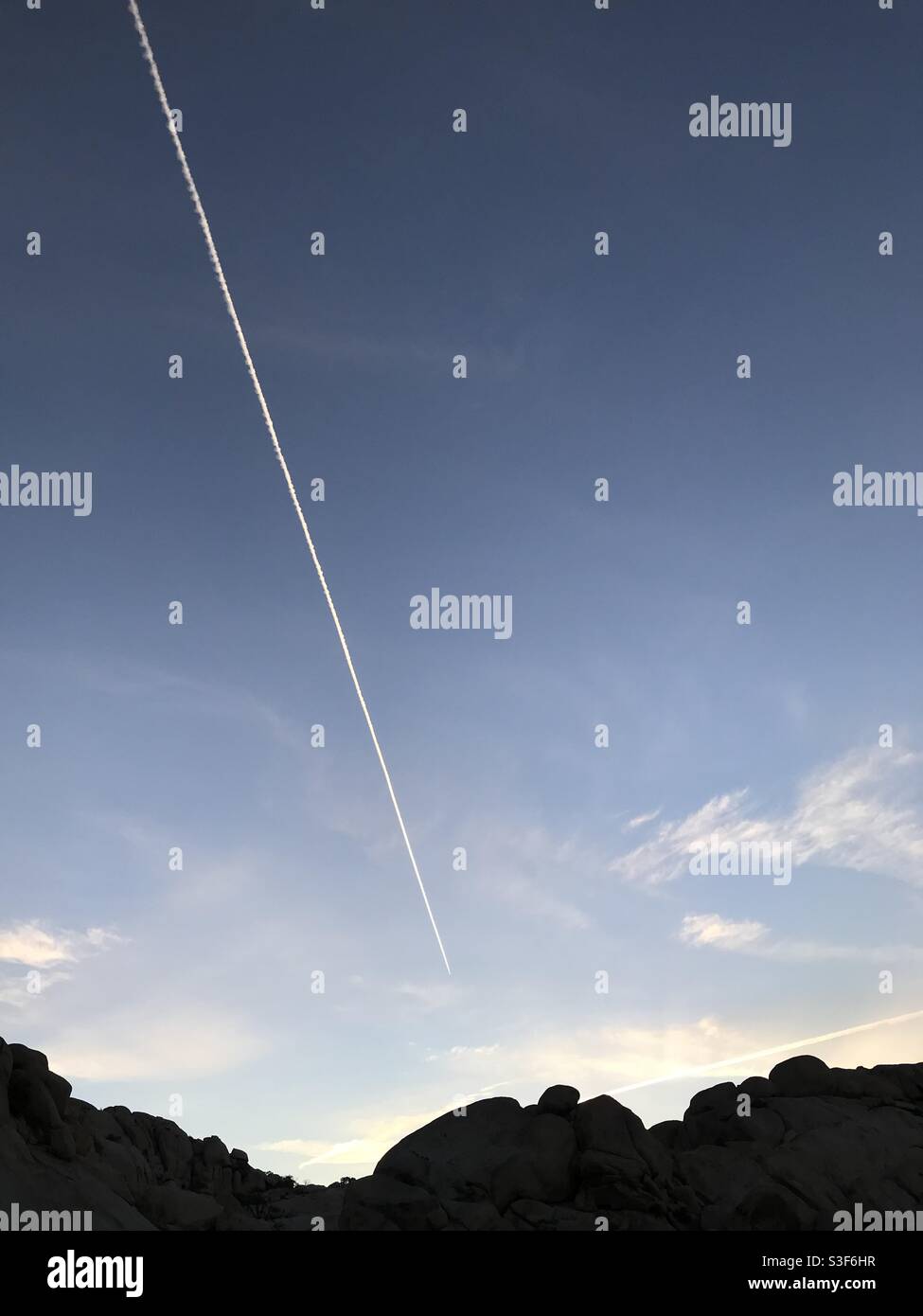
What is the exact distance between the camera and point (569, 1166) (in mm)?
57062

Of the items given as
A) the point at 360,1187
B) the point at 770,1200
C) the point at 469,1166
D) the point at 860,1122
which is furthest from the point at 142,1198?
the point at 860,1122

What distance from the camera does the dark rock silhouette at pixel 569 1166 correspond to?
53844 mm

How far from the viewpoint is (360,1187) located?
56.3 meters

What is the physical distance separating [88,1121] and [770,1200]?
1572 inches

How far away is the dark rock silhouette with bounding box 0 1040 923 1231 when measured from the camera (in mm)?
53844

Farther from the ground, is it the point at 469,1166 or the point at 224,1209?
the point at 469,1166
